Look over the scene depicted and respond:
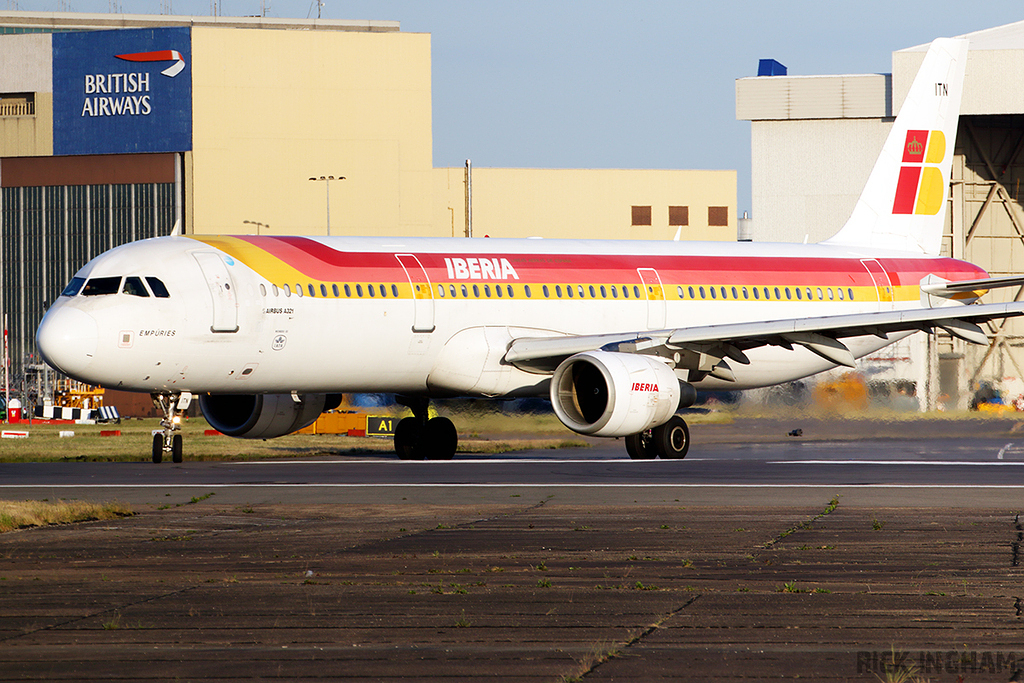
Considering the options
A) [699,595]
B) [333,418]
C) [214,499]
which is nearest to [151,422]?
[333,418]

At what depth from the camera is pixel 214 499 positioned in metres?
17.5

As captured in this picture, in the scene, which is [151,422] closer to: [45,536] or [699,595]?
[45,536]

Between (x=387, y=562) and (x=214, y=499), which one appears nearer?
(x=387, y=562)

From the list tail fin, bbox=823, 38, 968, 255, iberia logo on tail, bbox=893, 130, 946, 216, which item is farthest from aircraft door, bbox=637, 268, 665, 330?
iberia logo on tail, bbox=893, 130, 946, 216

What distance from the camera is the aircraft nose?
853 inches

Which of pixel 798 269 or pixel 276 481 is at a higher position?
pixel 798 269

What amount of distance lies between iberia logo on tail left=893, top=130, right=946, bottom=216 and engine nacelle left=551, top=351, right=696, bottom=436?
36.5 ft

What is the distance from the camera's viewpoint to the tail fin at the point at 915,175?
32469 millimetres

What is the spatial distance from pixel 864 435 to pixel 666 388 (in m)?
11.1

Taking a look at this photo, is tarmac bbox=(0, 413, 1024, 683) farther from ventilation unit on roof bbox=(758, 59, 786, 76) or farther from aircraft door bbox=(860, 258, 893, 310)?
ventilation unit on roof bbox=(758, 59, 786, 76)

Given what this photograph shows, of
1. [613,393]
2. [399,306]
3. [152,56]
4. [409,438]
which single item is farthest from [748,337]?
[152,56]

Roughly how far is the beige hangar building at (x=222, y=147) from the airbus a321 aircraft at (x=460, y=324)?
5296 centimetres

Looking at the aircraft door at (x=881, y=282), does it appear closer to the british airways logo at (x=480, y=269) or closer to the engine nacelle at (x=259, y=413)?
the british airways logo at (x=480, y=269)

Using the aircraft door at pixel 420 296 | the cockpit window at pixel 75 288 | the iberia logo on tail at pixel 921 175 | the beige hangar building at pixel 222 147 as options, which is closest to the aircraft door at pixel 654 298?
the aircraft door at pixel 420 296
